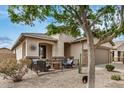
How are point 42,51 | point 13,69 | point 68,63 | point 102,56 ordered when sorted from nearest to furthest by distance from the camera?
point 13,69
point 68,63
point 42,51
point 102,56

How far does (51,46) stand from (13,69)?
6.71 meters

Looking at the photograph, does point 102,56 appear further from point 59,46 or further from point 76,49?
point 59,46

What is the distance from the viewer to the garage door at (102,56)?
1662 centimetres

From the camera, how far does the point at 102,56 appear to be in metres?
17.2

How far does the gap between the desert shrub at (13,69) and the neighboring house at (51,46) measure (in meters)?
3.24

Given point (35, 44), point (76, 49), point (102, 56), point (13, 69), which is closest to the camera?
point (13, 69)

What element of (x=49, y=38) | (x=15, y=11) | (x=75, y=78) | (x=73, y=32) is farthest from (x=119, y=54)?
(x=15, y=11)

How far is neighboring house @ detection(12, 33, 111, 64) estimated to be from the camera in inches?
502

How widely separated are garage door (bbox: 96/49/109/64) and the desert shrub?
8808mm

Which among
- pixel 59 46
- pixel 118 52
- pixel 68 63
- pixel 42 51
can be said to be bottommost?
pixel 68 63

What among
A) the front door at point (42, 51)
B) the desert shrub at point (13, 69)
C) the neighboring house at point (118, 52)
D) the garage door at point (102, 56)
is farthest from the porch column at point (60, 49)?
the neighboring house at point (118, 52)

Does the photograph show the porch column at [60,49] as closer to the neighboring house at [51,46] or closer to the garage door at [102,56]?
the neighboring house at [51,46]

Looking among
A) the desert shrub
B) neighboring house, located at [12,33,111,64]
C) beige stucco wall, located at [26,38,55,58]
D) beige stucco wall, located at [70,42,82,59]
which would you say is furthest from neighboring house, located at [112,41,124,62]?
the desert shrub

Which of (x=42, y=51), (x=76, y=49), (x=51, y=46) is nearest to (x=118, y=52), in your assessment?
(x=76, y=49)
